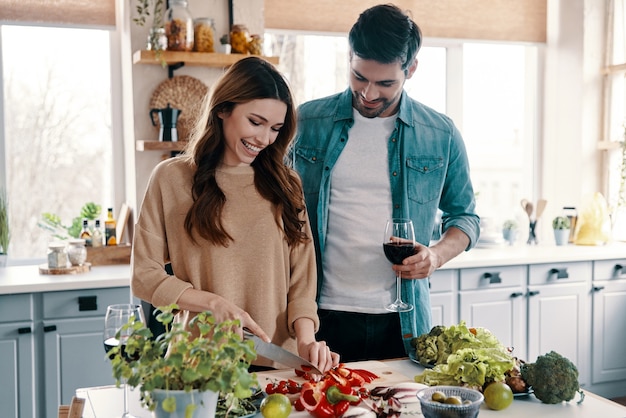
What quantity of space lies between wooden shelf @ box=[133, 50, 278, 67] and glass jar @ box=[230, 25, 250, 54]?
1.7 inches

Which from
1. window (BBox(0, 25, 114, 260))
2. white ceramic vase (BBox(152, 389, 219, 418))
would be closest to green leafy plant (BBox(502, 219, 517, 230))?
window (BBox(0, 25, 114, 260))

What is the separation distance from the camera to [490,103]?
5.09 meters

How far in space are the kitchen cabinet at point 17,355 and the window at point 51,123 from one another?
0.81 metres

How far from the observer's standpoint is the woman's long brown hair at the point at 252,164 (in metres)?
1.94

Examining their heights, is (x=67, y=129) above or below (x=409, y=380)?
above

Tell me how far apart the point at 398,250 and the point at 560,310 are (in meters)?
2.68

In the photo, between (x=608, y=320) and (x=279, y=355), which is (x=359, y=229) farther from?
(x=608, y=320)

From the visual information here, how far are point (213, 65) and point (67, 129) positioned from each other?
906 millimetres

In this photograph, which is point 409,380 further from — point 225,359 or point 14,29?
point 14,29

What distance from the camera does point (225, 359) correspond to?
4.28 feet

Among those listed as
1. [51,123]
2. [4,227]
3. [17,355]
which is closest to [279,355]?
[17,355]

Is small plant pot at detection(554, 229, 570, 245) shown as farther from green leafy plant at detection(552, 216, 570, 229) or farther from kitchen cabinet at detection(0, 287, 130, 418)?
kitchen cabinet at detection(0, 287, 130, 418)

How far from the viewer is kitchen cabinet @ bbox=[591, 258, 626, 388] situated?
14.6 feet

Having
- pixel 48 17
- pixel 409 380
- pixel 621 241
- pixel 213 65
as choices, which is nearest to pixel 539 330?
pixel 621 241
